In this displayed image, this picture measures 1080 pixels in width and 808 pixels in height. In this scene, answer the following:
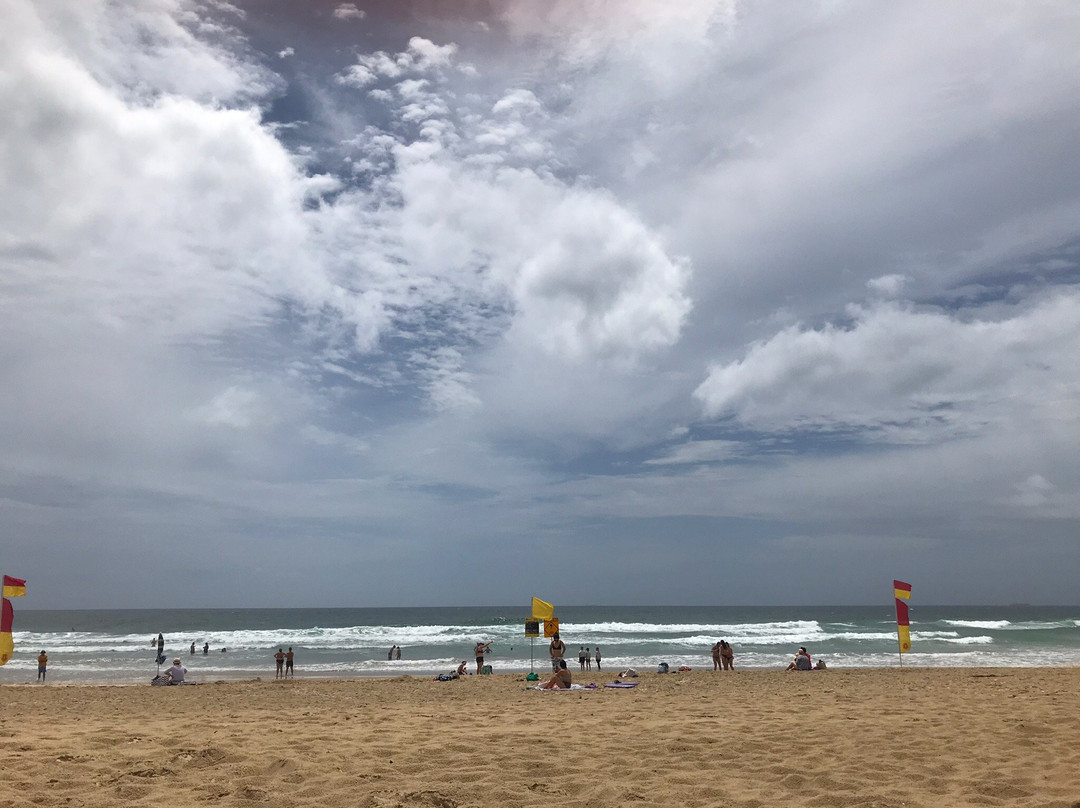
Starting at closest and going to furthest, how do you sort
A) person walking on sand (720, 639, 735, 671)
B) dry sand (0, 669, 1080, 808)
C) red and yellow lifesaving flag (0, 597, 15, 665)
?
1. dry sand (0, 669, 1080, 808)
2. red and yellow lifesaving flag (0, 597, 15, 665)
3. person walking on sand (720, 639, 735, 671)

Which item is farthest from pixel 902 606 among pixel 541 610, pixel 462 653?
pixel 462 653

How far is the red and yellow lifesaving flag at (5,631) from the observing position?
38.3 ft

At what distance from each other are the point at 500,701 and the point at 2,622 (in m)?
9.09

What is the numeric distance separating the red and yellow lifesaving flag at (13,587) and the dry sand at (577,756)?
2.56 meters

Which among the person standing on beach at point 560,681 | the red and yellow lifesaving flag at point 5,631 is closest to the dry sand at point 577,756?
the red and yellow lifesaving flag at point 5,631

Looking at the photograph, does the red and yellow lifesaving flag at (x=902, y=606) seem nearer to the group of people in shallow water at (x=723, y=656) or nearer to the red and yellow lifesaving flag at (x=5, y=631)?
the group of people in shallow water at (x=723, y=656)

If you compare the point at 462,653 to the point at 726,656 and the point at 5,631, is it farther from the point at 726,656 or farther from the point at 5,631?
the point at 5,631

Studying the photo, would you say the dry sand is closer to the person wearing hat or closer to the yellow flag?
the yellow flag

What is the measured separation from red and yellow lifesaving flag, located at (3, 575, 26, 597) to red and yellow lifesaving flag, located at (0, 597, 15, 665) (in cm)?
13

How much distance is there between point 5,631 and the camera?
1207cm

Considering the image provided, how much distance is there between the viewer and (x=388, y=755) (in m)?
6.87

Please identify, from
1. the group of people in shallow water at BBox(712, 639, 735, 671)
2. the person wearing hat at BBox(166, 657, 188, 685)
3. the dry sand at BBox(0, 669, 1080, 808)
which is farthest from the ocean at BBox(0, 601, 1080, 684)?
A: the dry sand at BBox(0, 669, 1080, 808)

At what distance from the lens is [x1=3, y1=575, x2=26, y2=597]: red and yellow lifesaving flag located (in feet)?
39.3

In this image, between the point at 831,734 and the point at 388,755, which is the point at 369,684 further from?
the point at 831,734
